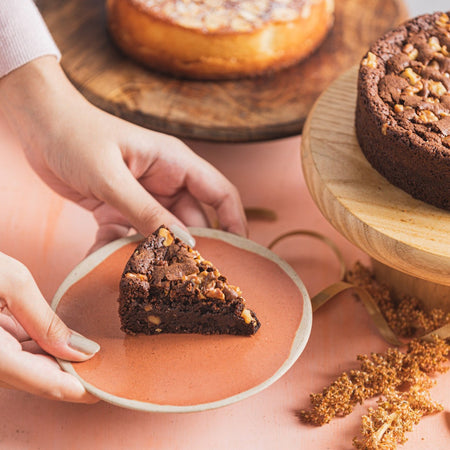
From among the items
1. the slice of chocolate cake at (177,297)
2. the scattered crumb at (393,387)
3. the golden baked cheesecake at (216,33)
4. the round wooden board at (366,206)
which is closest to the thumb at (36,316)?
the slice of chocolate cake at (177,297)

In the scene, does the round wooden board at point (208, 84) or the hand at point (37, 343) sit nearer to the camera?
the hand at point (37, 343)

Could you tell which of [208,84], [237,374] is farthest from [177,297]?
[208,84]

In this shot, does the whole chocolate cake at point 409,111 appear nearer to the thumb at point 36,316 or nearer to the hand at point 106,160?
the hand at point 106,160

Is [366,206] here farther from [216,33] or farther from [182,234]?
[216,33]

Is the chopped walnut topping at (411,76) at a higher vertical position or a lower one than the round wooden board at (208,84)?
higher

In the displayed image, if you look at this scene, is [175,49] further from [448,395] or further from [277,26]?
[448,395]

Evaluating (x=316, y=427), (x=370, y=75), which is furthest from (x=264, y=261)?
(x=370, y=75)
